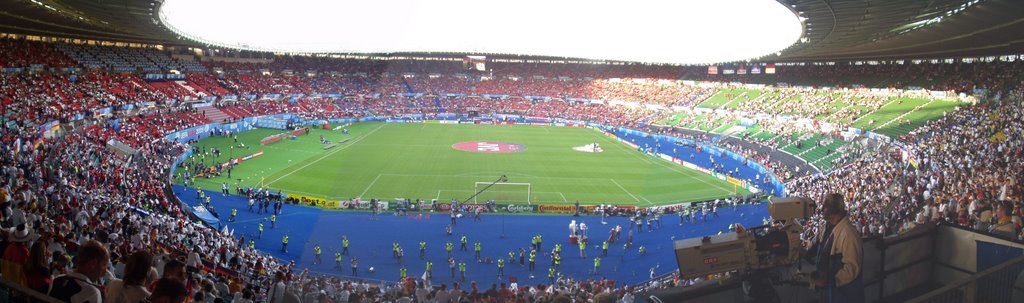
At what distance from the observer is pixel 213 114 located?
57.6 meters

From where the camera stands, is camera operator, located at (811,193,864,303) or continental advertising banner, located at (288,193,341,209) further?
continental advertising banner, located at (288,193,341,209)

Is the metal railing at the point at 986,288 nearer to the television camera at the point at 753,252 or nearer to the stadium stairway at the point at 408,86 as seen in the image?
the television camera at the point at 753,252

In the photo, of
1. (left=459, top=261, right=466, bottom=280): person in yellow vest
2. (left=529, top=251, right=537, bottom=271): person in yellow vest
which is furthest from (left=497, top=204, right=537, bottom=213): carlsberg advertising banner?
(left=459, top=261, right=466, bottom=280): person in yellow vest

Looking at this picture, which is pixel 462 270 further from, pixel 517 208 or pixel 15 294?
pixel 15 294

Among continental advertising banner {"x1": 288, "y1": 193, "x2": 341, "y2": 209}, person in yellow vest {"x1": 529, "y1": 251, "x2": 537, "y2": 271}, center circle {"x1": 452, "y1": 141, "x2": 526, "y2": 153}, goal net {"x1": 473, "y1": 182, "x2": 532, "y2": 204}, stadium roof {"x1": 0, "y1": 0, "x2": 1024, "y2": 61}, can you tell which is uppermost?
stadium roof {"x1": 0, "y1": 0, "x2": 1024, "y2": 61}

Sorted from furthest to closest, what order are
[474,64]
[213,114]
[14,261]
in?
[474,64], [213,114], [14,261]

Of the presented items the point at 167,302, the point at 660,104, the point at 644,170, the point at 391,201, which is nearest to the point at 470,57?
the point at 660,104

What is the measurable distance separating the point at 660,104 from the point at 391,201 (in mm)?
50958

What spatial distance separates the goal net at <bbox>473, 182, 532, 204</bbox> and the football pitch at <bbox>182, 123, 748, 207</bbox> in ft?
0.18

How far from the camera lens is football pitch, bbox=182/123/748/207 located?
36.2 meters

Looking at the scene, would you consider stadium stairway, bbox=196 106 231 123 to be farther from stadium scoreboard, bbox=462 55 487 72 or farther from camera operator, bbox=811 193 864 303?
camera operator, bbox=811 193 864 303

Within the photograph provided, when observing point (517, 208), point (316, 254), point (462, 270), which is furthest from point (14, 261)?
point (517, 208)

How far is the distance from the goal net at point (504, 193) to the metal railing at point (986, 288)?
28650 millimetres

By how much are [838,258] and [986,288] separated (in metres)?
1.09
